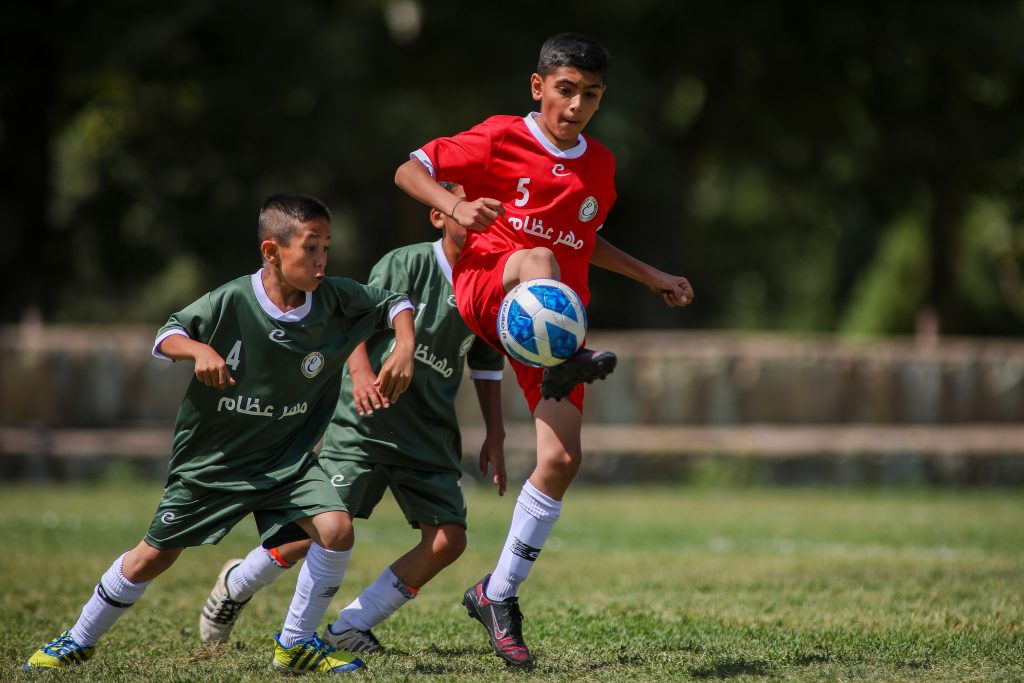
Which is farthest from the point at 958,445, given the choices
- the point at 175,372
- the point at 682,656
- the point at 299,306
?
the point at 299,306

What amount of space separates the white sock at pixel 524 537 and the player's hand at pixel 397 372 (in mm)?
639

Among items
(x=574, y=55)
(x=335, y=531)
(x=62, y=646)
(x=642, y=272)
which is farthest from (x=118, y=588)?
(x=574, y=55)

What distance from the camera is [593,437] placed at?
13.2 metres

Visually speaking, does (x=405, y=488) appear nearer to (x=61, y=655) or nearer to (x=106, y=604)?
(x=106, y=604)

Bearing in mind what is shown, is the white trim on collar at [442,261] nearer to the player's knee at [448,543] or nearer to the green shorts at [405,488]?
the green shorts at [405,488]

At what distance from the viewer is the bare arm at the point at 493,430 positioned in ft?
17.3

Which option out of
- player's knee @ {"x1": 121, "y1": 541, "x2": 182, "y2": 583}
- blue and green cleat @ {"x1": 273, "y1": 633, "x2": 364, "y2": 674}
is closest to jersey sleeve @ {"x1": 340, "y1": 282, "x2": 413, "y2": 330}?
player's knee @ {"x1": 121, "y1": 541, "x2": 182, "y2": 583}

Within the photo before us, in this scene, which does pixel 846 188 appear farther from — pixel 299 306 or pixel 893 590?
pixel 299 306

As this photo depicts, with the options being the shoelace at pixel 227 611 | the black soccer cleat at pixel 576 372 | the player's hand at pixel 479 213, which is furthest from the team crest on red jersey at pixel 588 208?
the shoelace at pixel 227 611

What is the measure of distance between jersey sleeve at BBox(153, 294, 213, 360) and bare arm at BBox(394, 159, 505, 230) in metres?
0.85

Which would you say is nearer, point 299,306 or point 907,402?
point 299,306

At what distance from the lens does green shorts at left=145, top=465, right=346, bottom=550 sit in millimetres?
4758

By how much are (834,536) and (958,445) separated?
14.0 ft

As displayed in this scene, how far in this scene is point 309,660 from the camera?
4734mm
